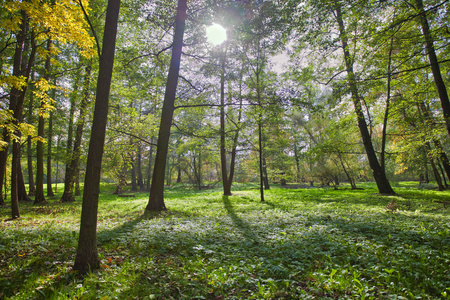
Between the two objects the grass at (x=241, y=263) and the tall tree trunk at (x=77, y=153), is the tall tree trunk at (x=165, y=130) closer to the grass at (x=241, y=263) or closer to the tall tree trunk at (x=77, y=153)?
the grass at (x=241, y=263)

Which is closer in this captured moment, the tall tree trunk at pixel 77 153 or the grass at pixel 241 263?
the grass at pixel 241 263

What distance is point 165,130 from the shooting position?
27.6 feet

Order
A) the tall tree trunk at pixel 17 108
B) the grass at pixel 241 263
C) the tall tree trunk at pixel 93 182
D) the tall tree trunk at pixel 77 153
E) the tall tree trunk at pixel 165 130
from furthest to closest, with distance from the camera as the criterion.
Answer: the tall tree trunk at pixel 77 153, the tall tree trunk at pixel 165 130, the tall tree trunk at pixel 17 108, the tall tree trunk at pixel 93 182, the grass at pixel 241 263

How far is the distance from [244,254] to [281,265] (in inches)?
31.0

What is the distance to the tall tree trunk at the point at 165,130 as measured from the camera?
8.33 meters

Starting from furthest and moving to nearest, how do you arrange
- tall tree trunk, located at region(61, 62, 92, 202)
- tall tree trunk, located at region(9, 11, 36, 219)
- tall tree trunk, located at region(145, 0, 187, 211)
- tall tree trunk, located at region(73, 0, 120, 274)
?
tall tree trunk, located at region(61, 62, 92, 202), tall tree trunk, located at region(145, 0, 187, 211), tall tree trunk, located at region(9, 11, 36, 219), tall tree trunk, located at region(73, 0, 120, 274)

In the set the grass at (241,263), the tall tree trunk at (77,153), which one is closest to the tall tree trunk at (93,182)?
the grass at (241,263)

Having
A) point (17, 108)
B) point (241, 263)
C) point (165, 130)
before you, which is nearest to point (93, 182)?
point (241, 263)

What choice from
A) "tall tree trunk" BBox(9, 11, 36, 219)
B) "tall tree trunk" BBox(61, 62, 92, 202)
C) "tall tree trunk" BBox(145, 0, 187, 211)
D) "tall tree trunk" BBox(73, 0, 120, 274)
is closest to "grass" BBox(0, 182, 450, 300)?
"tall tree trunk" BBox(73, 0, 120, 274)

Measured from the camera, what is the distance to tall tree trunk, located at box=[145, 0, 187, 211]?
27.3 feet

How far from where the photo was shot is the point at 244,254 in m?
3.93

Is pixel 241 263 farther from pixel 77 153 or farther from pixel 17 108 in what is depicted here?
pixel 77 153

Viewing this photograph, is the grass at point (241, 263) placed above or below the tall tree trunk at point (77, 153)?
below

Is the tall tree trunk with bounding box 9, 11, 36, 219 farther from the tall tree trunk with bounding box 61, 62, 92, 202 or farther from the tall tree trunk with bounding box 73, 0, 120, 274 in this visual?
the tall tree trunk with bounding box 61, 62, 92, 202
